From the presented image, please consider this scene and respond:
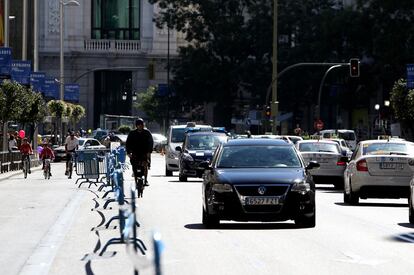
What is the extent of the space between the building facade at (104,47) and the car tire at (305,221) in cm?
10072

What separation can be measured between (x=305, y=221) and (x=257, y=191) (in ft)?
3.68

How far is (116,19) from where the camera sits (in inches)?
5217

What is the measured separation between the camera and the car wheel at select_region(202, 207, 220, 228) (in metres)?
21.2

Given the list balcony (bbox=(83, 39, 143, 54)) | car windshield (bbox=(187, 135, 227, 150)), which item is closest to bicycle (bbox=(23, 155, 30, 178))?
car windshield (bbox=(187, 135, 227, 150))

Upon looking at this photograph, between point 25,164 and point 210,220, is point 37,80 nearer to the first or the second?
point 25,164

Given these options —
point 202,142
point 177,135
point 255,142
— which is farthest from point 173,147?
point 255,142

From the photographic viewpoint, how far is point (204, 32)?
103375 mm

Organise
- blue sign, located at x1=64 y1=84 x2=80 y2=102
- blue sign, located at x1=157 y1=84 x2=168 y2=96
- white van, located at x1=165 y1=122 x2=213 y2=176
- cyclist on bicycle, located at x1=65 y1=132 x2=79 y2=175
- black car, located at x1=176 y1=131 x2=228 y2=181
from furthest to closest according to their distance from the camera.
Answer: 1. blue sign, located at x1=157 y1=84 x2=168 y2=96
2. blue sign, located at x1=64 y1=84 x2=80 y2=102
3. white van, located at x1=165 y1=122 x2=213 y2=176
4. cyclist on bicycle, located at x1=65 y1=132 x2=79 y2=175
5. black car, located at x1=176 y1=131 x2=228 y2=181

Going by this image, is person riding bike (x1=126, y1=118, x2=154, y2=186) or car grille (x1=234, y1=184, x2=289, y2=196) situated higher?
person riding bike (x1=126, y1=118, x2=154, y2=186)

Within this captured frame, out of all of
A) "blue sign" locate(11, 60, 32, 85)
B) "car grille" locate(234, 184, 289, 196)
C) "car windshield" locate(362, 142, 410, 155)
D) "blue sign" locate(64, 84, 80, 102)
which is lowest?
"car grille" locate(234, 184, 289, 196)

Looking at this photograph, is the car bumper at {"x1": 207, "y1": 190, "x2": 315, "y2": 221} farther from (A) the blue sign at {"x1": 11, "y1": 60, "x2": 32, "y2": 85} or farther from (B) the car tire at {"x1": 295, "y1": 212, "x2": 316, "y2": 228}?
(A) the blue sign at {"x1": 11, "y1": 60, "x2": 32, "y2": 85}

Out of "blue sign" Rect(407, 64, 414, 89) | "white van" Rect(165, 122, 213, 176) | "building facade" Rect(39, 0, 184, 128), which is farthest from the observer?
"building facade" Rect(39, 0, 184, 128)

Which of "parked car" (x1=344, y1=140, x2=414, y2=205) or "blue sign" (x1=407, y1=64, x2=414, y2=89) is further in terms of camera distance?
"blue sign" (x1=407, y1=64, x2=414, y2=89)

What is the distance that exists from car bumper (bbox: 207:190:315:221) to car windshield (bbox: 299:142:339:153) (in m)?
19.2
